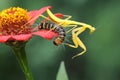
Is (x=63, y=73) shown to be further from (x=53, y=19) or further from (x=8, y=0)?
(x=8, y=0)

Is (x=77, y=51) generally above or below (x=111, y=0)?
below

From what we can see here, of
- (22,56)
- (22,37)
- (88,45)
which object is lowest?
(88,45)

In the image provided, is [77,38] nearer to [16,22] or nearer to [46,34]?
[46,34]

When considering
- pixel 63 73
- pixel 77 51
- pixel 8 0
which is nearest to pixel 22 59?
pixel 63 73

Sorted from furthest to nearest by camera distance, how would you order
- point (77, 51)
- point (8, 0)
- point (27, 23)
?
point (77, 51), point (8, 0), point (27, 23)

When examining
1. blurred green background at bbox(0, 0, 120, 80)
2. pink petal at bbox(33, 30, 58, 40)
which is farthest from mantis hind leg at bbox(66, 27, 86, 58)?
blurred green background at bbox(0, 0, 120, 80)

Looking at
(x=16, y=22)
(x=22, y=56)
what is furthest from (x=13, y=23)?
(x=22, y=56)

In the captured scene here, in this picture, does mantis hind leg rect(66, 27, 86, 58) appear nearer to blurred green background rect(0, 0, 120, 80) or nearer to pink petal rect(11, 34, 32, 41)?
pink petal rect(11, 34, 32, 41)
